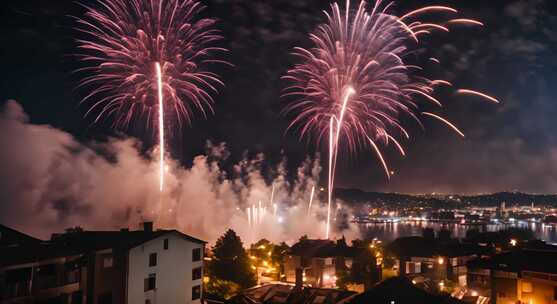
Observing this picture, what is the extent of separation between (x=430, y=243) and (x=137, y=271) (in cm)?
1922

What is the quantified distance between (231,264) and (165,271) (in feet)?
16.6

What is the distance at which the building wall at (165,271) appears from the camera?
14641 millimetres

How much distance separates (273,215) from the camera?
164ft

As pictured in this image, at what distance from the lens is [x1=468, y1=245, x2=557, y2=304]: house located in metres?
16.6

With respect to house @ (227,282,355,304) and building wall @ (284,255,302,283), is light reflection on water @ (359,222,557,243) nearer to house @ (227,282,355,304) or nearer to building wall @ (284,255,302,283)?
building wall @ (284,255,302,283)

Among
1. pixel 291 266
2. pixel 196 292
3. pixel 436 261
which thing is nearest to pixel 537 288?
pixel 436 261

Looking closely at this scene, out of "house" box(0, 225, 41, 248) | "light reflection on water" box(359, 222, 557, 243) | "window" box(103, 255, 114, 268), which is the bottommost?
"light reflection on water" box(359, 222, 557, 243)

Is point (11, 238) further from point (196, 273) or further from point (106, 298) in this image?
point (196, 273)

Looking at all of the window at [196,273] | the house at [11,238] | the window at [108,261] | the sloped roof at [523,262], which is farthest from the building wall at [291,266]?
the house at [11,238]

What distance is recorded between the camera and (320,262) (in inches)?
931

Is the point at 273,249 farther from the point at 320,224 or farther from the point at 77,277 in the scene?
the point at 320,224

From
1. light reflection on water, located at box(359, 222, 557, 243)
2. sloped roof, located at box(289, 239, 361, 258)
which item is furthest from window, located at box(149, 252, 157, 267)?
light reflection on water, located at box(359, 222, 557, 243)

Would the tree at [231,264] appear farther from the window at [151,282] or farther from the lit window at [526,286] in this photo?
the lit window at [526,286]

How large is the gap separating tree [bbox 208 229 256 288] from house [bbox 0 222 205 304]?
9.28 ft
